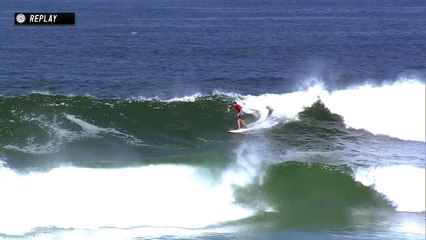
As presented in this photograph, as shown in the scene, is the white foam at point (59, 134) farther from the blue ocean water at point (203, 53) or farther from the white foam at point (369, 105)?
the blue ocean water at point (203, 53)

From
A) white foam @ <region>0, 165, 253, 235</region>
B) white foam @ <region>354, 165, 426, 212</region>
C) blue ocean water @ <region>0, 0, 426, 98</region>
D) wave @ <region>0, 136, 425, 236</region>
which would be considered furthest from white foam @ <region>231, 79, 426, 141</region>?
white foam @ <region>0, 165, 253, 235</region>

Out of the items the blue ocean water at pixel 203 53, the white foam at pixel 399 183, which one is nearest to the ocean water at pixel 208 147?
the white foam at pixel 399 183

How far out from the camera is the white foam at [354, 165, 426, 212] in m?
22.3

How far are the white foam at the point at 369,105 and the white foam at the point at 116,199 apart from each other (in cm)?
1036

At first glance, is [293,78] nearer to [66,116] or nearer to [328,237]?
[66,116]

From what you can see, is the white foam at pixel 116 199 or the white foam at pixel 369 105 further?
the white foam at pixel 369 105

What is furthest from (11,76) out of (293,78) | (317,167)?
(317,167)

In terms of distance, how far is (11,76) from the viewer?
160ft

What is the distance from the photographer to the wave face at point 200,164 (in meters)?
22.4

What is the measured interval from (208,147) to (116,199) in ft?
25.7

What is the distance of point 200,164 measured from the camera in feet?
88.8

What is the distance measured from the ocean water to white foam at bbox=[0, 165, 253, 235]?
8 cm

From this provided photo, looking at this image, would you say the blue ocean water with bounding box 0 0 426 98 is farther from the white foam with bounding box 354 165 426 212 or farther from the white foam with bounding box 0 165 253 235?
→ the white foam with bounding box 354 165 426 212

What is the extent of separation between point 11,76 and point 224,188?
30560 millimetres
